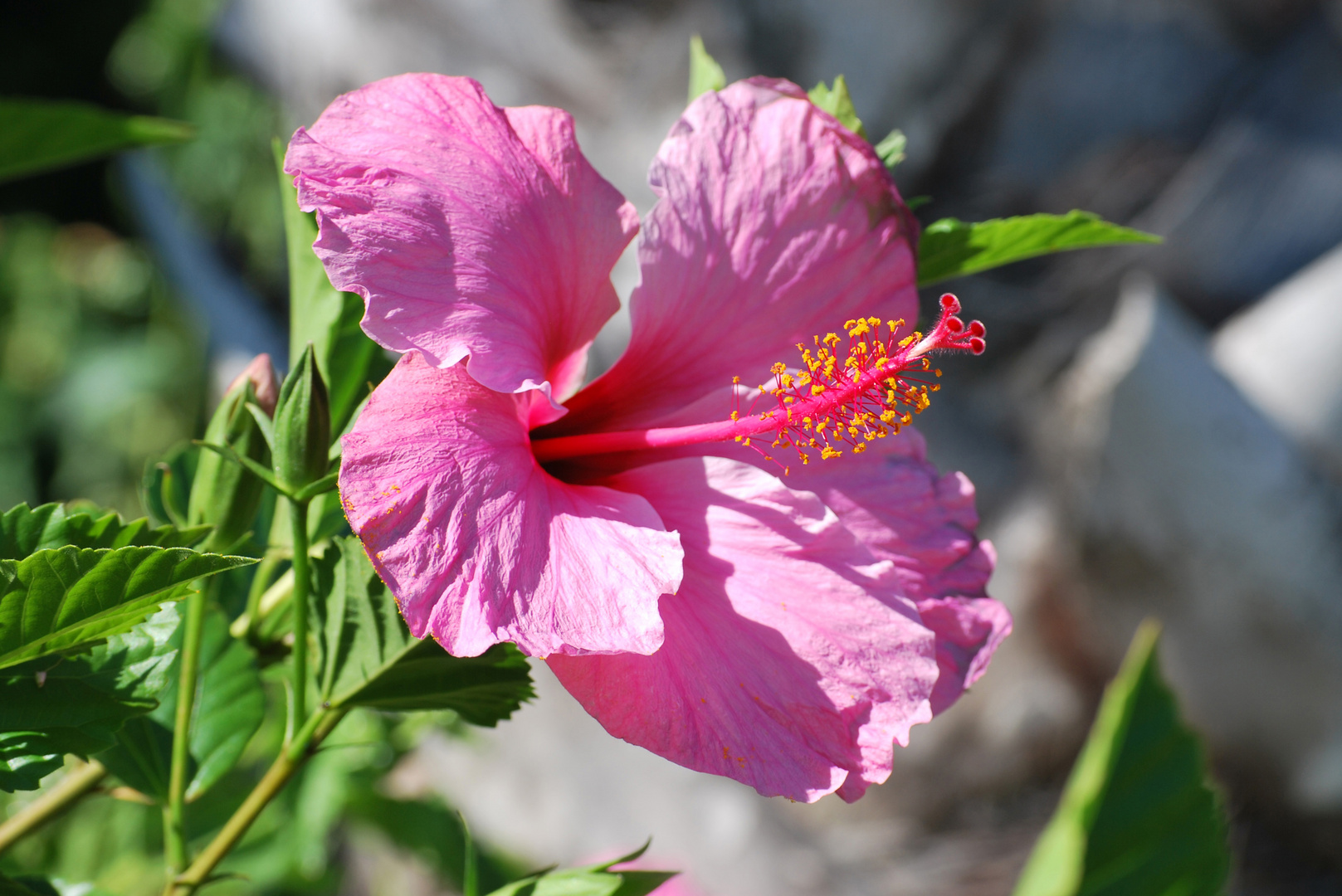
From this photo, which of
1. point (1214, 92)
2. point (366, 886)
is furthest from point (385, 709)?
point (1214, 92)

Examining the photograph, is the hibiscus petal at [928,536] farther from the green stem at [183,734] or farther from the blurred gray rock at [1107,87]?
the blurred gray rock at [1107,87]

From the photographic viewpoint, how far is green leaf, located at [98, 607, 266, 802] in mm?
463

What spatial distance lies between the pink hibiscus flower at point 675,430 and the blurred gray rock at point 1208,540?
5.32 feet

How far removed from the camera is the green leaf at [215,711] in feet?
1.52

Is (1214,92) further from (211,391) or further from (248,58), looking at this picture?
(211,391)

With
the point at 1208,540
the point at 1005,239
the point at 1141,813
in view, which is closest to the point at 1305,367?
the point at 1208,540

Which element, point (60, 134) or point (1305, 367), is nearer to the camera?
point (60, 134)

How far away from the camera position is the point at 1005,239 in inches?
18.4

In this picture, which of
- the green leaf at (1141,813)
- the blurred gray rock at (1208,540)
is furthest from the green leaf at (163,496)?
the blurred gray rock at (1208,540)

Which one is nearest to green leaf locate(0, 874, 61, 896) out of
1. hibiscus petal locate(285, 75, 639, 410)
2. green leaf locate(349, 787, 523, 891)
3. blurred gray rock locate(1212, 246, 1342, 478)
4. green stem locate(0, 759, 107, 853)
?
green stem locate(0, 759, 107, 853)

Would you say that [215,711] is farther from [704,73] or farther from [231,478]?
[704,73]

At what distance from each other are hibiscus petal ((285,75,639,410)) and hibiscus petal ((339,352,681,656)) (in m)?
0.02

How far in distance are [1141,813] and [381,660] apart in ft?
1.72

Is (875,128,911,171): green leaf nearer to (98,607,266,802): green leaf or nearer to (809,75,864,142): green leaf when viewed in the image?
(809,75,864,142): green leaf
